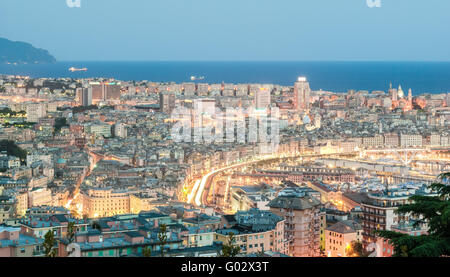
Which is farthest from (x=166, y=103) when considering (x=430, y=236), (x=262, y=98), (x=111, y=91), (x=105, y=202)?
(x=430, y=236)

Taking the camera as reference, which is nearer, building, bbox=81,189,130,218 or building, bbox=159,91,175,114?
building, bbox=81,189,130,218

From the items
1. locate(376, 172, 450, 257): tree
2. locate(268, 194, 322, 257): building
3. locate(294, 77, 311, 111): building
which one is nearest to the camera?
locate(376, 172, 450, 257): tree

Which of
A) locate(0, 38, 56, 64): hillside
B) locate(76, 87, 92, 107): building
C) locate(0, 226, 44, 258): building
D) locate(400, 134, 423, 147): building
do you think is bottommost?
locate(400, 134, 423, 147): building

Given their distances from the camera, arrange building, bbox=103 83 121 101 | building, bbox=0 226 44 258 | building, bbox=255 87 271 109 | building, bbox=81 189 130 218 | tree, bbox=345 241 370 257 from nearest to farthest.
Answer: building, bbox=0 226 44 258
tree, bbox=345 241 370 257
building, bbox=81 189 130 218
building, bbox=103 83 121 101
building, bbox=255 87 271 109

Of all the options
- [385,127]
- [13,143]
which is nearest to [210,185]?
[13,143]

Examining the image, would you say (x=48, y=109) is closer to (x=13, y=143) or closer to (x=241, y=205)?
(x=13, y=143)

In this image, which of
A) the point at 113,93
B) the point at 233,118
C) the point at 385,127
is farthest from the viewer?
the point at 113,93

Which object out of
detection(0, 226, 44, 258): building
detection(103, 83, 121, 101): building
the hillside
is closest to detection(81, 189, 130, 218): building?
detection(0, 226, 44, 258): building

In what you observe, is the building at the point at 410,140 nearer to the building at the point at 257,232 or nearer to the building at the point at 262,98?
the building at the point at 262,98

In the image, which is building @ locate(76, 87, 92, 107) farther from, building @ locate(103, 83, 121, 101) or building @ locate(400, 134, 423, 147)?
building @ locate(400, 134, 423, 147)
